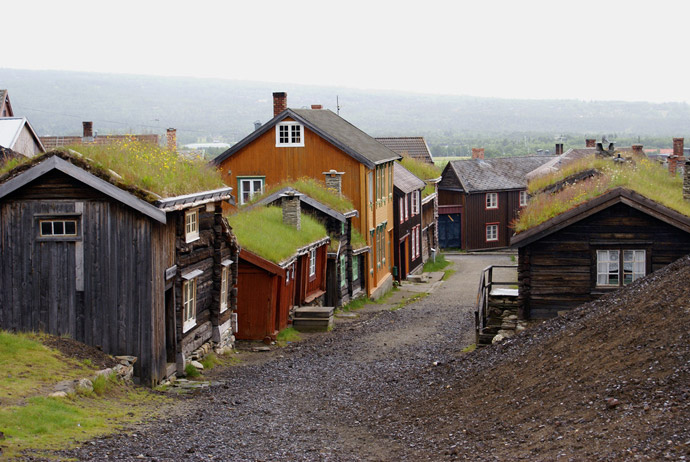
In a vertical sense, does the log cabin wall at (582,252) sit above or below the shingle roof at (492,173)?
below

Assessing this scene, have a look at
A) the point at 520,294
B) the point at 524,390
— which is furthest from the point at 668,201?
the point at 524,390

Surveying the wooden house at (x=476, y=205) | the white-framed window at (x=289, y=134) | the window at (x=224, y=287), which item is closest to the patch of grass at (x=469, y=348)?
the window at (x=224, y=287)

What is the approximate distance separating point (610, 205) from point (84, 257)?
12706 millimetres

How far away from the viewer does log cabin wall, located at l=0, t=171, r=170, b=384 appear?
16719 millimetres

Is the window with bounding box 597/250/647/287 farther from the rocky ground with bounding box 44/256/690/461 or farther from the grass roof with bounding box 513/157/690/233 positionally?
the rocky ground with bounding box 44/256/690/461

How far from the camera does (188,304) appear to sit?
19.5 m

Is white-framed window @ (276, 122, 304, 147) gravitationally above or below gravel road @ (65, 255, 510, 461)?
above

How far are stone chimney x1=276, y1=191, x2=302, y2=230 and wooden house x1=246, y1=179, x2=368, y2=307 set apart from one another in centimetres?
266

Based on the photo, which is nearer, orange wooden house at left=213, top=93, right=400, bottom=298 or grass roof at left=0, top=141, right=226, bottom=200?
grass roof at left=0, top=141, right=226, bottom=200

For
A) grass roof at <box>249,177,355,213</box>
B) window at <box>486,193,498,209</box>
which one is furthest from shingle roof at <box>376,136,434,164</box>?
grass roof at <box>249,177,355,213</box>

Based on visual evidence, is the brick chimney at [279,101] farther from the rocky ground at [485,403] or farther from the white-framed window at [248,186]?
the rocky ground at [485,403]

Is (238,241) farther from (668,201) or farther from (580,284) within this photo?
(668,201)

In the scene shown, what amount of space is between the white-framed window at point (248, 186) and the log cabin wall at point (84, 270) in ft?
70.7

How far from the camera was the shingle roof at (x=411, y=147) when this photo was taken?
64.1 m
